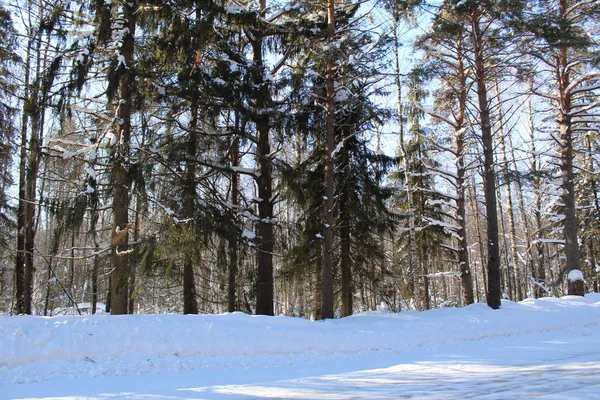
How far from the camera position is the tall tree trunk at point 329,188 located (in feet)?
37.7

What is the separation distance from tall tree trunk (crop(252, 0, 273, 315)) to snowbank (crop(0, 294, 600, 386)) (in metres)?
2.77

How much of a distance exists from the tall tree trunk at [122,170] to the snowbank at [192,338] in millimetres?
1982

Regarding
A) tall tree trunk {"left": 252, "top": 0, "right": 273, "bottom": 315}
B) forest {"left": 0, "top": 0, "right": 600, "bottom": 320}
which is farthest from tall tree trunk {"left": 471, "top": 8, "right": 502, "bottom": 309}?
tall tree trunk {"left": 252, "top": 0, "right": 273, "bottom": 315}

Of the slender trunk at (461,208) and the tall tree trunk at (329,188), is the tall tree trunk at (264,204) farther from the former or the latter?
the slender trunk at (461,208)

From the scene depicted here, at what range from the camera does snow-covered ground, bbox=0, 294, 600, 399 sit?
543cm

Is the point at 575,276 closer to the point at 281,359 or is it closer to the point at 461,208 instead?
the point at 461,208

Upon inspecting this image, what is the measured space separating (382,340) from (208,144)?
23.7ft

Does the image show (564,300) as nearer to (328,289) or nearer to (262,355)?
(328,289)

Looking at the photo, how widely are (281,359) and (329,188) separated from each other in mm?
5643

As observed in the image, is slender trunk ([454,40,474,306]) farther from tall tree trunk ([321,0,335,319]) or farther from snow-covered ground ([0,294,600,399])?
tall tree trunk ([321,0,335,319])

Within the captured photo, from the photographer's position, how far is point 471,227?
41.1 m

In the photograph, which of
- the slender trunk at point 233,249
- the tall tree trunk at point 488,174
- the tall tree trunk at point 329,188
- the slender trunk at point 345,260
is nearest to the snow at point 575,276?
the tall tree trunk at point 488,174

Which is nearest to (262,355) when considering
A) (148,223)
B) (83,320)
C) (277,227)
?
(83,320)

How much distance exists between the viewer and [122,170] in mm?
9414
